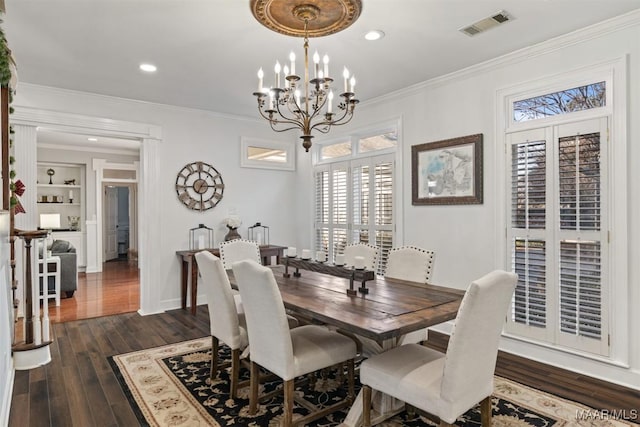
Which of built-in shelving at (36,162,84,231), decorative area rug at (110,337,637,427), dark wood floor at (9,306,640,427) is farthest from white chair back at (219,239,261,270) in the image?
built-in shelving at (36,162,84,231)

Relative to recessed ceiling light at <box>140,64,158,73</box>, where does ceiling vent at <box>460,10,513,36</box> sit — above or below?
above

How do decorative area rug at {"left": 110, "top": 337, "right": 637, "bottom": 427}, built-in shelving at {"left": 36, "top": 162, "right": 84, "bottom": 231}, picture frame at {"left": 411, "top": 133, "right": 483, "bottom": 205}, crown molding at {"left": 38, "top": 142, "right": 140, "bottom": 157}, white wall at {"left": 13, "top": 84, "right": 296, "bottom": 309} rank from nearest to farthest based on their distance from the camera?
decorative area rug at {"left": 110, "top": 337, "right": 637, "bottom": 427}
picture frame at {"left": 411, "top": 133, "right": 483, "bottom": 205}
white wall at {"left": 13, "top": 84, "right": 296, "bottom": 309}
crown molding at {"left": 38, "top": 142, "right": 140, "bottom": 157}
built-in shelving at {"left": 36, "top": 162, "right": 84, "bottom": 231}

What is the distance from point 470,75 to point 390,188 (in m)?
1.56

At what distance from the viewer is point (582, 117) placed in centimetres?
305

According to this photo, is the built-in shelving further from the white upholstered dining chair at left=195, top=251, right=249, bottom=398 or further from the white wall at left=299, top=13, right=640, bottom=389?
the white upholstered dining chair at left=195, top=251, right=249, bottom=398

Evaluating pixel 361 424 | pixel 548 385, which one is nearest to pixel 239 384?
pixel 361 424

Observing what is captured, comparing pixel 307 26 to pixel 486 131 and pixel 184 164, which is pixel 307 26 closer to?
pixel 486 131

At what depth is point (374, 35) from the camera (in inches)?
120

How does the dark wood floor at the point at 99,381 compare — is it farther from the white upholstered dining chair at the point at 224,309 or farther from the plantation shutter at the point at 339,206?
the plantation shutter at the point at 339,206

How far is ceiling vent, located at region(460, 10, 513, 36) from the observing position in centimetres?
278

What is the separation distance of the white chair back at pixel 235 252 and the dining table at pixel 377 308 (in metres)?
0.96

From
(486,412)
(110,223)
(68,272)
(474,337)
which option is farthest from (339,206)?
(110,223)

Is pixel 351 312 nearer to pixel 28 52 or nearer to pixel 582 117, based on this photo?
pixel 582 117

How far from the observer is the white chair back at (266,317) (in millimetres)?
2096
